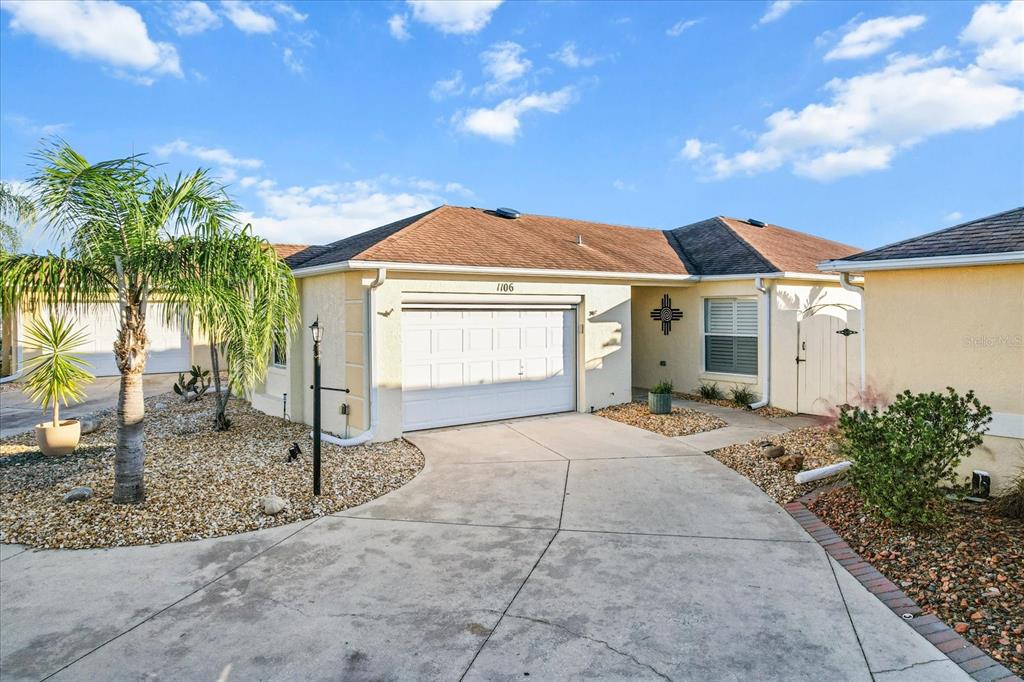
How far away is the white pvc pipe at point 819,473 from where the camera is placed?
697cm

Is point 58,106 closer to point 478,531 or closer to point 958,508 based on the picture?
point 478,531

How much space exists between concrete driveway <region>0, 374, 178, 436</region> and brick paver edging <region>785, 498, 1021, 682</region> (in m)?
11.6

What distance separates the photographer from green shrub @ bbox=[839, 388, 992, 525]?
508cm

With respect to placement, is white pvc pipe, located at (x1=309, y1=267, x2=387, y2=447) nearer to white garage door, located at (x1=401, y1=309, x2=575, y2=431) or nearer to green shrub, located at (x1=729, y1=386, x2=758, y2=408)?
white garage door, located at (x1=401, y1=309, x2=575, y2=431)

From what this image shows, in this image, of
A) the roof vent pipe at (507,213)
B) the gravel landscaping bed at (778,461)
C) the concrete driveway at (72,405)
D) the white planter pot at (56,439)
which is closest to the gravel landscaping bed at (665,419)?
the gravel landscaping bed at (778,461)

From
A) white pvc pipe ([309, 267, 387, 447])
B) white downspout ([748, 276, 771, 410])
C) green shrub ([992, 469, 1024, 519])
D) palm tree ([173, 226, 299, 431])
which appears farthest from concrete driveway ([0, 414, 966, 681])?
white downspout ([748, 276, 771, 410])

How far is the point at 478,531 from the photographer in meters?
5.62

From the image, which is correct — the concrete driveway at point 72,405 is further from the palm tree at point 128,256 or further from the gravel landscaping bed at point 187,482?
the palm tree at point 128,256

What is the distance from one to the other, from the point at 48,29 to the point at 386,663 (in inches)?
580

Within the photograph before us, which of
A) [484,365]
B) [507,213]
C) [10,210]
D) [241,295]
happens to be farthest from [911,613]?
[10,210]

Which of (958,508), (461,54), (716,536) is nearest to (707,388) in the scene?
(958,508)

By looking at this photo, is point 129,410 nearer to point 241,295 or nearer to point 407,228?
point 241,295

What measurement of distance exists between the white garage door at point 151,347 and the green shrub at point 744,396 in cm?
1737

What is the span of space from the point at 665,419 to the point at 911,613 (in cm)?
689
